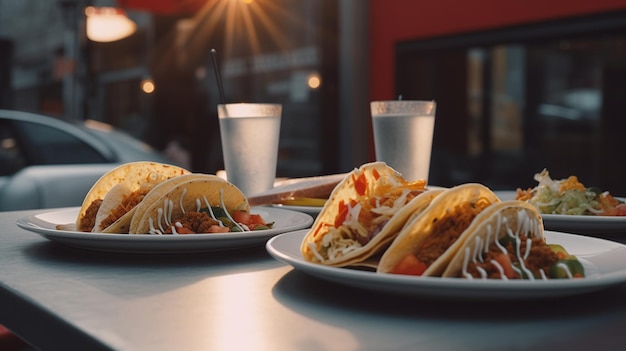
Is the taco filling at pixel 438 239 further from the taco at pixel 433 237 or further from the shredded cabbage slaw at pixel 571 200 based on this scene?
the shredded cabbage slaw at pixel 571 200

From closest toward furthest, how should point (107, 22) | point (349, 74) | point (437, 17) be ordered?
point (437, 17), point (349, 74), point (107, 22)

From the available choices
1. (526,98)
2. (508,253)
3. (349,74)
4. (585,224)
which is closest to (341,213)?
(508,253)

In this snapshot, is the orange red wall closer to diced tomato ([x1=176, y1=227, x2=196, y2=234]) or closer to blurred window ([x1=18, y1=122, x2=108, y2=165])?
blurred window ([x1=18, y1=122, x2=108, y2=165])

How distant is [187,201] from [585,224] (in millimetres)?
784

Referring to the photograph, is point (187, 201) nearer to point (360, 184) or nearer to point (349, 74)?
point (360, 184)

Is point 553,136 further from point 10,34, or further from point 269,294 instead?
point 10,34

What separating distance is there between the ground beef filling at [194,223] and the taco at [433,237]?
408mm

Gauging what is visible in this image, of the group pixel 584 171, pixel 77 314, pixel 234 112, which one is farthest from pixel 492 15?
pixel 77 314

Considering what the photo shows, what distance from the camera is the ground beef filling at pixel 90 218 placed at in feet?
4.48

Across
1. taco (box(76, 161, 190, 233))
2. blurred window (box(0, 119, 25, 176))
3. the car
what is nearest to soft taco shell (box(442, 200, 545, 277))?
taco (box(76, 161, 190, 233))

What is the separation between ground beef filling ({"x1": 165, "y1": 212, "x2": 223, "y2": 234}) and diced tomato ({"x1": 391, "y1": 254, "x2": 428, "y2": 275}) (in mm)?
419

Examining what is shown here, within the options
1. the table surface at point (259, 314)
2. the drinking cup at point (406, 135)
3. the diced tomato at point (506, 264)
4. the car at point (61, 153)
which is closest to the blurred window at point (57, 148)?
the car at point (61, 153)

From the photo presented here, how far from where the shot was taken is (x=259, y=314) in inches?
29.7

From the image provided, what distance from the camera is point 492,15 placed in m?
5.24
